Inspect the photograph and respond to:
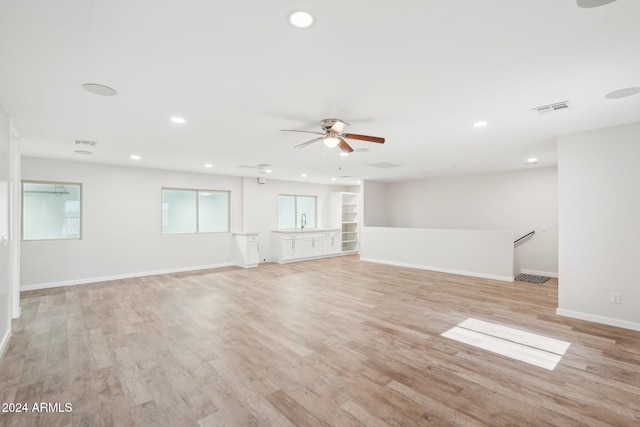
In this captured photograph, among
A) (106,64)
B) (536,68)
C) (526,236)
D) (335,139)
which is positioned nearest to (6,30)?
(106,64)

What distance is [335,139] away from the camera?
3395 millimetres

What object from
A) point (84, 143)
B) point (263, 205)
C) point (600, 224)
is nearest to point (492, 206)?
point (600, 224)

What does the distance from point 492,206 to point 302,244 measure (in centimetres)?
535

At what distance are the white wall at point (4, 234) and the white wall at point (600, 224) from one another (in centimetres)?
661

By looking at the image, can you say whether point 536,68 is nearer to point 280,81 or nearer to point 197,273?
point 280,81

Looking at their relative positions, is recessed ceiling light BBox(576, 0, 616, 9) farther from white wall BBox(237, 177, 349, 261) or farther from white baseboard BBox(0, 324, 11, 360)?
white wall BBox(237, 177, 349, 261)

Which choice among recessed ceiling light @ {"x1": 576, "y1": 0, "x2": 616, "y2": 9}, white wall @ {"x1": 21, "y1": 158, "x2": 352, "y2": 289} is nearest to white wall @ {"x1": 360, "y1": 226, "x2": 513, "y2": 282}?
white wall @ {"x1": 21, "y1": 158, "x2": 352, "y2": 289}

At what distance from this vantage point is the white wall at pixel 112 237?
5.73 m

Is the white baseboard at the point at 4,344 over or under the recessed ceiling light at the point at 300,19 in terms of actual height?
under

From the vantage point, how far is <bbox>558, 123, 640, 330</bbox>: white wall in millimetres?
3580

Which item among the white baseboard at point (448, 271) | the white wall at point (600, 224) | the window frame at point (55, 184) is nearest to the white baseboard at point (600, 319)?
the white wall at point (600, 224)

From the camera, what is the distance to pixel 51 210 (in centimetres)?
594

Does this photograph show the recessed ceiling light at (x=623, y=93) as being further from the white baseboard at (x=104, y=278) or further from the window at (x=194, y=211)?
the white baseboard at (x=104, y=278)

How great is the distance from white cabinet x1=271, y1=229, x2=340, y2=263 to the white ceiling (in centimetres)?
482
